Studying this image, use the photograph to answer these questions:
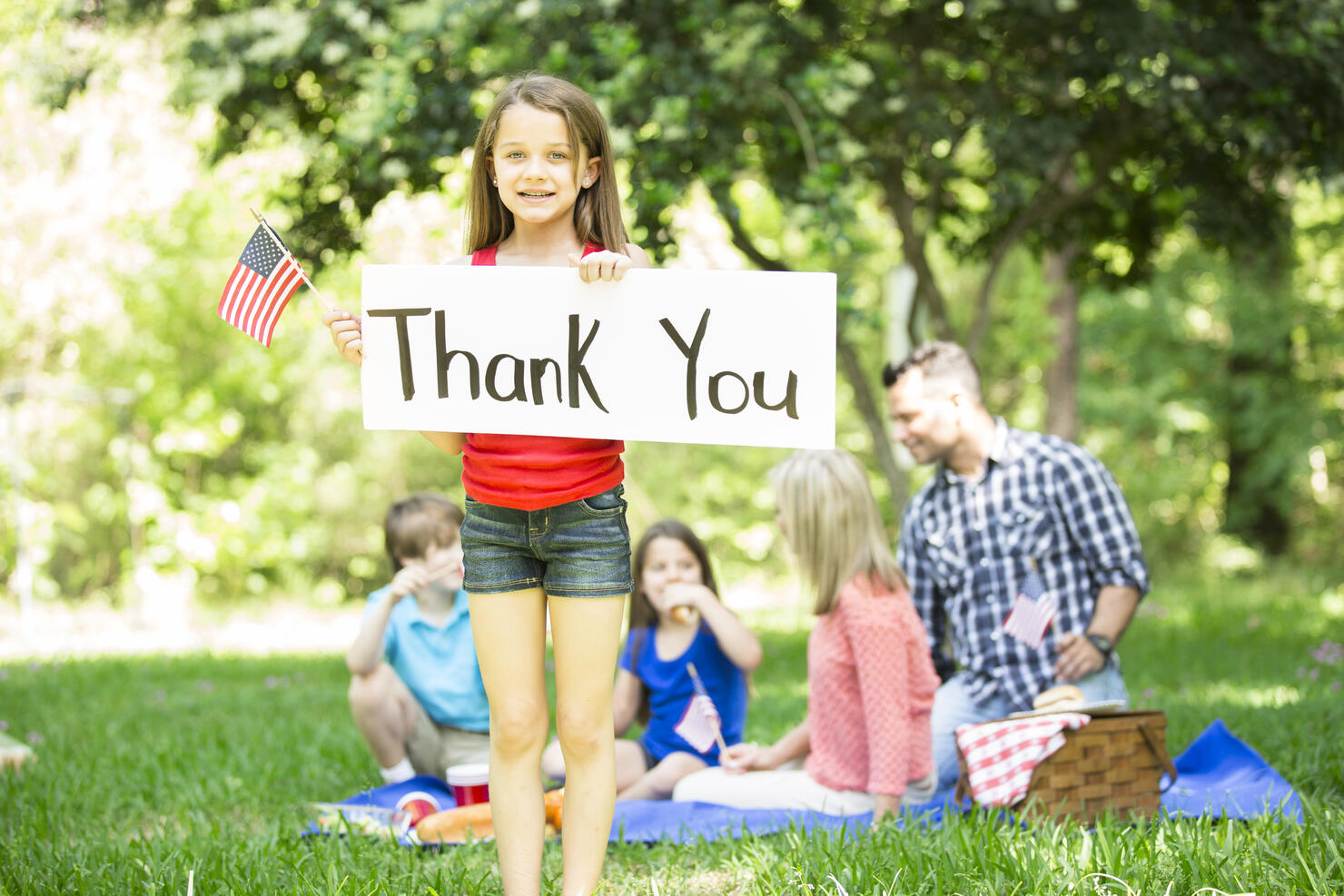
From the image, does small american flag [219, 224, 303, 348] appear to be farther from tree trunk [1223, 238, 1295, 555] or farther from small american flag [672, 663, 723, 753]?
tree trunk [1223, 238, 1295, 555]

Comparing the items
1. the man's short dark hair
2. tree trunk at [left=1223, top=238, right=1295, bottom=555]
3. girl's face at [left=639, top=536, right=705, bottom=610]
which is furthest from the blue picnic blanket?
tree trunk at [left=1223, top=238, right=1295, bottom=555]

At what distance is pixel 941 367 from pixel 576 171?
207 cm

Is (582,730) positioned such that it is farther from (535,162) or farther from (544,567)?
(535,162)

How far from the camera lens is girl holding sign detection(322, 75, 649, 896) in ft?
6.95

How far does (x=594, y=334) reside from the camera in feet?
7.09

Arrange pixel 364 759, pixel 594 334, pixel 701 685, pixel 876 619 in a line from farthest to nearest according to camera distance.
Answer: pixel 364 759 → pixel 701 685 → pixel 876 619 → pixel 594 334

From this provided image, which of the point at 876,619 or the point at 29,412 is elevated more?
the point at 29,412

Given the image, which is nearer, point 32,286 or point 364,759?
point 364,759

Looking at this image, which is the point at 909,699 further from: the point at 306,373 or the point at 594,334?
the point at 306,373

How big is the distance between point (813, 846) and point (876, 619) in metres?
0.78

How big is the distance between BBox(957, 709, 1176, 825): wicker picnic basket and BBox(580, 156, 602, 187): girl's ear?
1828 millimetres

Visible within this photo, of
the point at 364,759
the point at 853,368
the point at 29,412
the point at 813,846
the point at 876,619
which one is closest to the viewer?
the point at 813,846

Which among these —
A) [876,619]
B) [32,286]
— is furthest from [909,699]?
[32,286]

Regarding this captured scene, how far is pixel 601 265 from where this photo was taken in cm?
209
